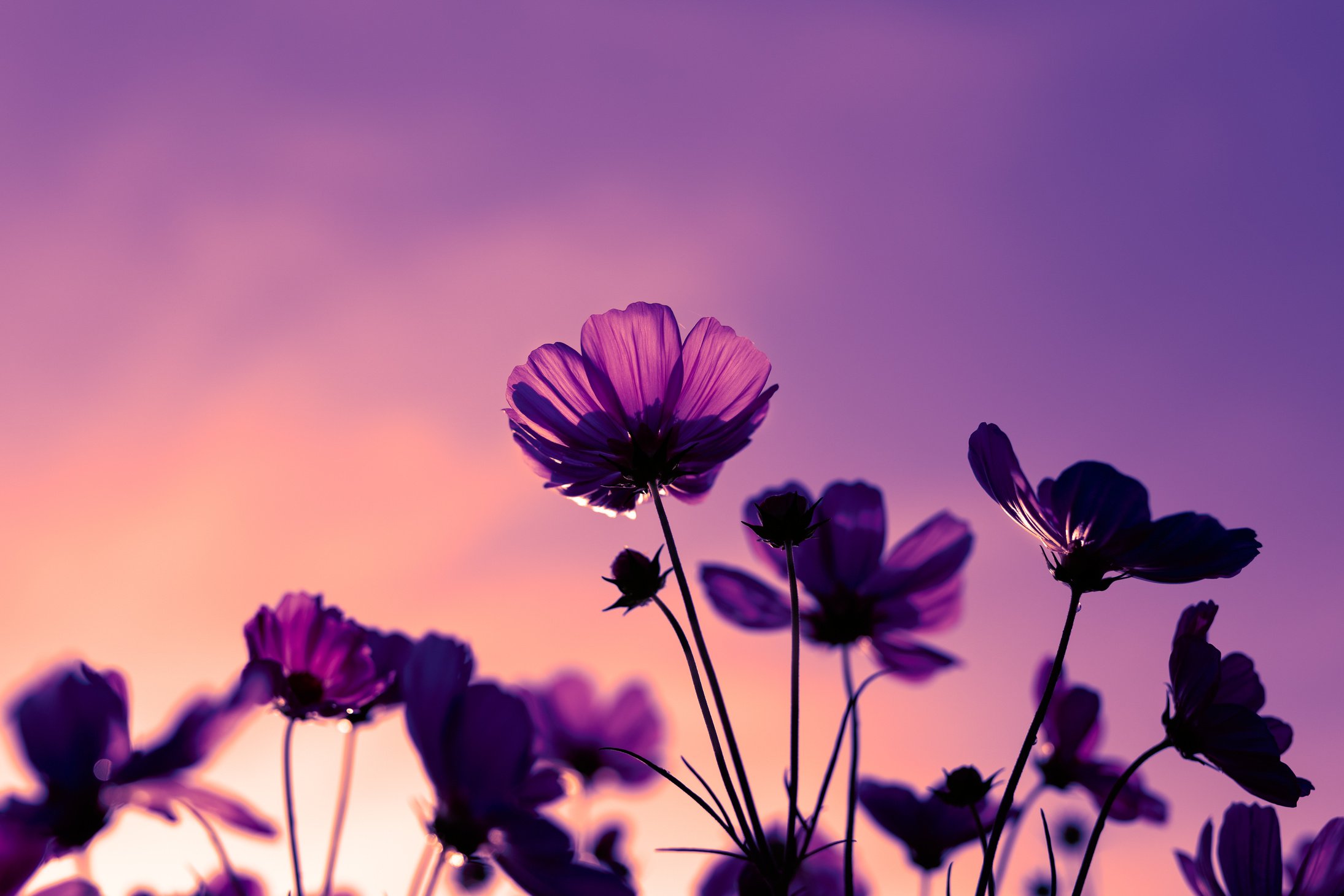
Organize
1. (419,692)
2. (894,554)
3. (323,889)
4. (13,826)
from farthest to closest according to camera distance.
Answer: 1. (894,554)
2. (323,889)
3. (419,692)
4. (13,826)

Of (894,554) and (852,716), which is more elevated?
(894,554)

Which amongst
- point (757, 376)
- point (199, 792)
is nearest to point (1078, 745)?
point (757, 376)

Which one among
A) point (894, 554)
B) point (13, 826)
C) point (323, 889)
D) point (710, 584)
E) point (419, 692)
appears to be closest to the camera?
point (13, 826)

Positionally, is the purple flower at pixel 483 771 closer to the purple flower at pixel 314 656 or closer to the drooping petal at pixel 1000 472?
the purple flower at pixel 314 656

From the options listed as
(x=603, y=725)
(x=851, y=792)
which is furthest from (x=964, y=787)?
(x=603, y=725)

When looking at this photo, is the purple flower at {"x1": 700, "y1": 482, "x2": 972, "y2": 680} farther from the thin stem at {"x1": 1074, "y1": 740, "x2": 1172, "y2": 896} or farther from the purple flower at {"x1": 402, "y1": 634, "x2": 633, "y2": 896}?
the purple flower at {"x1": 402, "y1": 634, "x2": 633, "y2": 896}

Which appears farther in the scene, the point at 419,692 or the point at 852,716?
the point at 852,716

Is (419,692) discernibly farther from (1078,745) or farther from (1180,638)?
(1078,745)

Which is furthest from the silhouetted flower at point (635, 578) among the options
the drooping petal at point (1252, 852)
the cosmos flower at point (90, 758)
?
the drooping petal at point (1252, 852)
